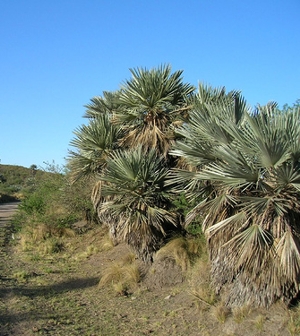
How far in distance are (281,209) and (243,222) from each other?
88 cm

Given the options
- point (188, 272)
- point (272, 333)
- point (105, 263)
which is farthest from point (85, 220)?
point (272, 333)

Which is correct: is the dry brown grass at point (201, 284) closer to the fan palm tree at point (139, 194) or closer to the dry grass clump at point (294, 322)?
the fan palm tree at point (139, 194)

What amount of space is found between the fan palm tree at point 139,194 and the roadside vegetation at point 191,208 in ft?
0.09

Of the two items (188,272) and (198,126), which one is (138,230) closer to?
(188,272)

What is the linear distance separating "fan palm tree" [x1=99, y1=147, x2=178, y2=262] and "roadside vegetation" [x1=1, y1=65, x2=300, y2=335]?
0.09 feet

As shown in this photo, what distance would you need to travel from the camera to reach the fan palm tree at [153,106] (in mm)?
11430

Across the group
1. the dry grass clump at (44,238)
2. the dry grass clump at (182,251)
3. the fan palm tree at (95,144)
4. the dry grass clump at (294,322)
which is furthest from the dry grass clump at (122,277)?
the dry grass clump at (44,238)

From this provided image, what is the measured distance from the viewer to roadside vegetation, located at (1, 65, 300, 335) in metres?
7.14

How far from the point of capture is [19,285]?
36.3 feet

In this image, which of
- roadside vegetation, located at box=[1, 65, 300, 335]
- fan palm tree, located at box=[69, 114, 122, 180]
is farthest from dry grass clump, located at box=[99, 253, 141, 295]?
fan palm tree, located at box=[69, 114, 122, 180]

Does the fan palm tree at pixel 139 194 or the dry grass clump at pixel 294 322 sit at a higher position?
the fan palm tree at pixel 139 194

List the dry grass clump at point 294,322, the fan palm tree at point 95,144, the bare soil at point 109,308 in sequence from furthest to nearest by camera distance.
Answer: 1. the fan palm tree at point 95,144
2. the bare soil at point 109,308
3. the dry grass clump at point 294,322

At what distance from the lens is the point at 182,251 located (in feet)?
35.0

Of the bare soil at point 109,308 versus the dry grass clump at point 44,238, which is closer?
the bare soil at point 109,308
